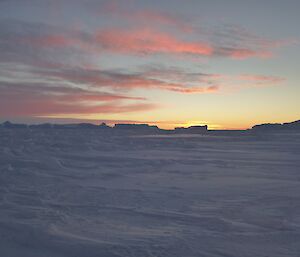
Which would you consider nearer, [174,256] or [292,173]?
[174,256]

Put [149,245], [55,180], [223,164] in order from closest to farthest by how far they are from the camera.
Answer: [149,245], [55,180], [223,164]

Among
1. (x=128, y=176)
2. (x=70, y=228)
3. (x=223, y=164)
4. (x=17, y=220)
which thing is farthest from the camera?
(x=223, y=164)

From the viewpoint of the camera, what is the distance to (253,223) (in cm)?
557

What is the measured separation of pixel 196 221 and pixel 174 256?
1555 mm

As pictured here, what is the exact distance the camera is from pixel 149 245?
4.58 m

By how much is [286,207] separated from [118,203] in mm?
3108

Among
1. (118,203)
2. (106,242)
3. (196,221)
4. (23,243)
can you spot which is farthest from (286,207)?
(23,243)

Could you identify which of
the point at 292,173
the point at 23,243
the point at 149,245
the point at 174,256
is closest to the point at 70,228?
the point at 23,243

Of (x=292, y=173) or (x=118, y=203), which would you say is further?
(x=292, y=173)

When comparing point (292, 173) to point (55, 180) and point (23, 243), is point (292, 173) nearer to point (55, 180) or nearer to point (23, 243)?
point (55, 180)

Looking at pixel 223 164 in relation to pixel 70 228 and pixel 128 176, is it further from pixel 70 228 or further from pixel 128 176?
pixel 70 228

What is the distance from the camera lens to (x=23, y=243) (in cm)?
470

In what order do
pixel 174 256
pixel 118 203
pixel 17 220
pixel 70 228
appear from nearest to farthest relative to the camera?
pixel 174 256
pixel 70 228
pixel 17 220
pixel 118 203

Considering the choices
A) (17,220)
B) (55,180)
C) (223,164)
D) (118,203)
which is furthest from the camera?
(223,164)
